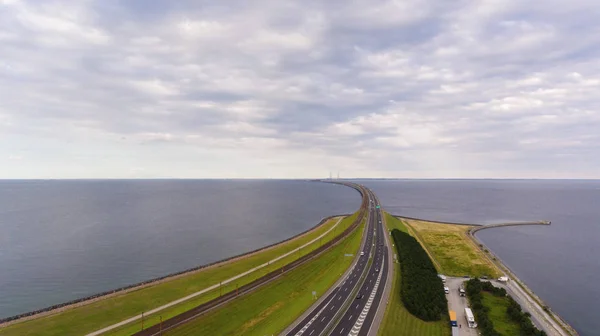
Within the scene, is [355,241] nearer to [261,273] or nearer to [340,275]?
[340,275]

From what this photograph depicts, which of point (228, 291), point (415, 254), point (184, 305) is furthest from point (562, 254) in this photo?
point (184, 305)

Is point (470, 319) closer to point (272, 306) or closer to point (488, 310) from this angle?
point (488, 310)

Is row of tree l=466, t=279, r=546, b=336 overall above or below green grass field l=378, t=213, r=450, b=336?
above

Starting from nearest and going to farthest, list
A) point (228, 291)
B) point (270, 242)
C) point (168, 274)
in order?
point (228, 291) → point (168, 274) → point (270, 242)

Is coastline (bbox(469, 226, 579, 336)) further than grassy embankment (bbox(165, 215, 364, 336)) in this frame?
Yes

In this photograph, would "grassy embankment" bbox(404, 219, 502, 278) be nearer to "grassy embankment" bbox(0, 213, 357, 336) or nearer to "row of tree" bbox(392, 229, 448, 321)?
"row of tree" bbox(392, 229, 448, 321)

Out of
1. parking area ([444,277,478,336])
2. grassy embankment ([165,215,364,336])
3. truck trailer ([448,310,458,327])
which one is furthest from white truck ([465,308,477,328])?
grassy embankment ([165,215,364,336])
